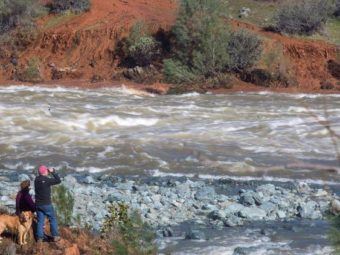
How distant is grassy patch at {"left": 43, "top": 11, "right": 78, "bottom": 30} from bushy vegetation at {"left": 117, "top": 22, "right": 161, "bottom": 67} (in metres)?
4.33

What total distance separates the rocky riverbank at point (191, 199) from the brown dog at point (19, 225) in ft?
4.37

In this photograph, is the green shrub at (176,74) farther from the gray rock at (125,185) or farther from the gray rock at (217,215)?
the gray rock at (217,215)

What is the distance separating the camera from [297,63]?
2956 centimetres

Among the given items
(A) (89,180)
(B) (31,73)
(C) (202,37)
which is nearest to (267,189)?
(A) (89,180)

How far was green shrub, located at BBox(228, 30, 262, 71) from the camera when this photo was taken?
29.4m

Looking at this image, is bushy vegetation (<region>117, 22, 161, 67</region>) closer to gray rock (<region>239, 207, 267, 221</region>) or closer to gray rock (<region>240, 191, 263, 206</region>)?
gray rock (<region>240, 191, 263, 206</region>)

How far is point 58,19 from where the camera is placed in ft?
115

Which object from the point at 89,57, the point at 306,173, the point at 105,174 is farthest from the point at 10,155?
the point at 89,57

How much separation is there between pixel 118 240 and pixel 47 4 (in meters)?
30.8

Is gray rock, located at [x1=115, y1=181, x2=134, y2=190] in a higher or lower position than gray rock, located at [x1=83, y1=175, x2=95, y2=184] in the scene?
higher

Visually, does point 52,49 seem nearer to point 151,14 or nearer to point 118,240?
point 151,14

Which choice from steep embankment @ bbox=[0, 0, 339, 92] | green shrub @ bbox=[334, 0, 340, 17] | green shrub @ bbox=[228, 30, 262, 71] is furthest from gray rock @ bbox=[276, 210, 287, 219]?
green shrub @ bbox=[334, 0, 340, 17]

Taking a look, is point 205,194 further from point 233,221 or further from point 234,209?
point 233,221

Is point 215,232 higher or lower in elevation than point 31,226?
lower
